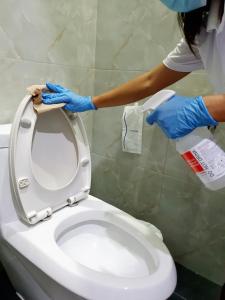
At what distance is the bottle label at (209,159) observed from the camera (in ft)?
1.90

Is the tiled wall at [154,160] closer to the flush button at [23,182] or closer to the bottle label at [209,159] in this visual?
the bottle label at [209,159]

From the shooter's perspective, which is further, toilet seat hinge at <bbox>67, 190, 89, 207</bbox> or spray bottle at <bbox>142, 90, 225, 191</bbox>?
toilet seat hinge at <bbox>67, 190, 89, 207</bbox>

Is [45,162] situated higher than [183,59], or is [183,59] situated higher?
[183,59]

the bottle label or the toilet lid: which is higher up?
the bottle label

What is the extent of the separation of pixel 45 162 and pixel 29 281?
16.1 inches

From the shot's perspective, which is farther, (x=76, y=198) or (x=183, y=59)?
(x=76, y=198)

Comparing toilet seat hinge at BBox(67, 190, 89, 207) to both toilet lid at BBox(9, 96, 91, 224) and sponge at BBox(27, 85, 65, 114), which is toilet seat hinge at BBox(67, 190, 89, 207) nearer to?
toilet lid at BBox(9, 96, 91, 224)

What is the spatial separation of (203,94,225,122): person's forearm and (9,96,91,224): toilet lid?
0.49m

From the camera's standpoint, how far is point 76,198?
90 cm

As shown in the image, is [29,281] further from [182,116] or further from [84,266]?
[182,116]

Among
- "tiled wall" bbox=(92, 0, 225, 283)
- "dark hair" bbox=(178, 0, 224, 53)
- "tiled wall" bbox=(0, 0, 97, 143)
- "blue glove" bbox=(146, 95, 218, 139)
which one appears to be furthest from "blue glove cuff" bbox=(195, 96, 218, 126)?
"tiled wall" bbox=(0, 0, 97, 143)

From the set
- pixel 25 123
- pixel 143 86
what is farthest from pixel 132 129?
pixel 25 123

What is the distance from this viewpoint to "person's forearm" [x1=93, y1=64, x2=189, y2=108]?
77 centimetres

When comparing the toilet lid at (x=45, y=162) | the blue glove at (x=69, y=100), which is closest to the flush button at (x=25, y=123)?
the toilet lid at (x=45, y=162)
